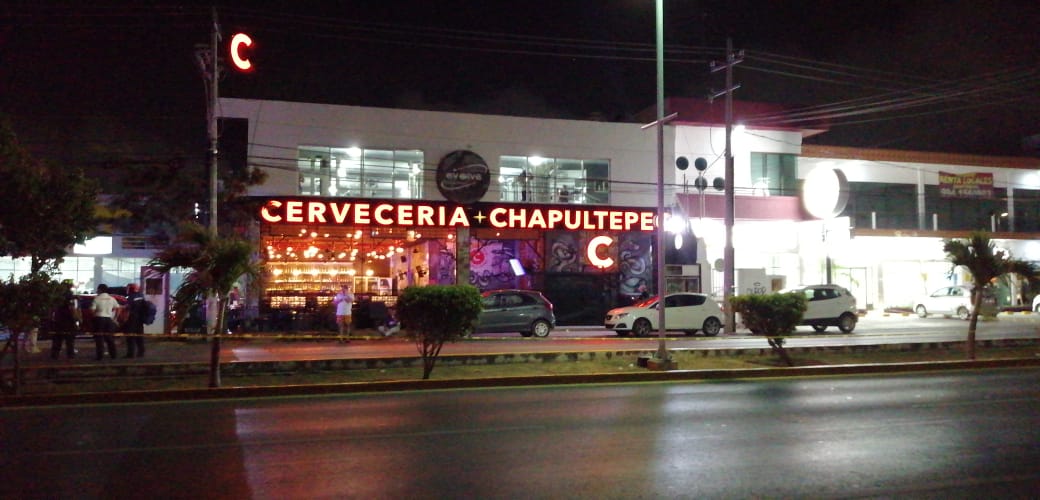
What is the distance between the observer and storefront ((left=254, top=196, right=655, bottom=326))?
28734 mm

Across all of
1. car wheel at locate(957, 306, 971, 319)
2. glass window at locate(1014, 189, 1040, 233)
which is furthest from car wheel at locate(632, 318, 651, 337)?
glass window at locate(1014, 189, 1040, 233)

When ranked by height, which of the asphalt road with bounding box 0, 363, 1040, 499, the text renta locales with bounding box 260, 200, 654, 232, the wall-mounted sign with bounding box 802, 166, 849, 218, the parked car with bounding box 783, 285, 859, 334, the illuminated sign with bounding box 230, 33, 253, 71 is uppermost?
the illuminated sign with bounding box 230, 33, 253, 71

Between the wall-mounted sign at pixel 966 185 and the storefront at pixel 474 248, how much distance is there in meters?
19.0

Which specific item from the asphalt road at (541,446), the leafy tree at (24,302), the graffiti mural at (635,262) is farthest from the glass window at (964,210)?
the leafy tree at (24,302)

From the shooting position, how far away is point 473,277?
3120 cm

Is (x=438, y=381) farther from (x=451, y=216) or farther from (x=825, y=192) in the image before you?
(x=825, y=192)

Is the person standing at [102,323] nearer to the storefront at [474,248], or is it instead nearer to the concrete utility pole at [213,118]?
the concrete utility pole at [213,118]

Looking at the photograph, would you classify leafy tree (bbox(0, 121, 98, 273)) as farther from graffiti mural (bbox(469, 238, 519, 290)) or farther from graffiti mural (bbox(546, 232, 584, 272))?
graffiti mural (bbox(546, 232, 584, 272))

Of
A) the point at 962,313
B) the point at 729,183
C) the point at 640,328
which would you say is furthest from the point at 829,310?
the point at 962,313

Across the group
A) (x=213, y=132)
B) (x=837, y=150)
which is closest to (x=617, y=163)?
(x=837, y=150)

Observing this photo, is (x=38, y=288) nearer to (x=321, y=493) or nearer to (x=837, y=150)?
(x=321, y=493)

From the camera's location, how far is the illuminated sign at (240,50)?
15930 mm

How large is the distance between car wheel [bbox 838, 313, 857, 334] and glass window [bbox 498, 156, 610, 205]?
10.4 metres

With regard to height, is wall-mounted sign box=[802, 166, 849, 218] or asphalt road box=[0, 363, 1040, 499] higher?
wall-mounted sign box=[802, 166, 849, 218]
